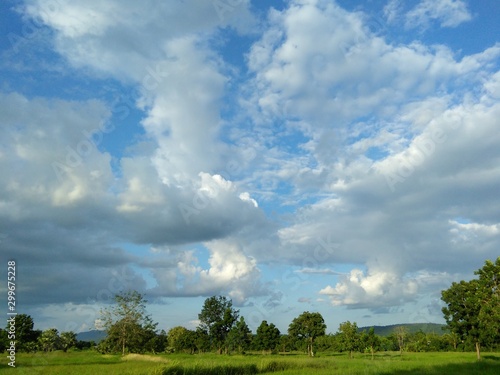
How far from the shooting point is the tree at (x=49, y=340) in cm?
8231

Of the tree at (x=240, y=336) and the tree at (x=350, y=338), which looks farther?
the tree at (x=240, y=336)

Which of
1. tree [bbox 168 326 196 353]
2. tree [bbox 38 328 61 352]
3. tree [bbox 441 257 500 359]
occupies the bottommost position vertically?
tree [bbox 168 326 196 353]

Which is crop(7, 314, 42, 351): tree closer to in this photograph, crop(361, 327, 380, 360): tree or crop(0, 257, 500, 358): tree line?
crop(0, 257, 500, 358): tree line

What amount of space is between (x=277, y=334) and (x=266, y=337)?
131 inches

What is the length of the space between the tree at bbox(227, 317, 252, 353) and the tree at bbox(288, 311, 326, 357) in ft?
33.1

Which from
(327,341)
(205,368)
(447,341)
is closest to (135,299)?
(205,368)

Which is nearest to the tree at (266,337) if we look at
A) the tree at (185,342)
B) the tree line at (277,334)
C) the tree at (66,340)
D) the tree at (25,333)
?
the tree line at (277,334)

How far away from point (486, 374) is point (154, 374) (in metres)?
25.0

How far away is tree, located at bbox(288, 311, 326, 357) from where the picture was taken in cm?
8838

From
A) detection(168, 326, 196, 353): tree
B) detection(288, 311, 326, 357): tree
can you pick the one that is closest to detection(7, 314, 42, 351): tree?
detection(168, 326, 196, 353): tree

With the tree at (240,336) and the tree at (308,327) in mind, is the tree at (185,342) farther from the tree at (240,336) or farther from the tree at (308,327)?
the tree at (308,327)

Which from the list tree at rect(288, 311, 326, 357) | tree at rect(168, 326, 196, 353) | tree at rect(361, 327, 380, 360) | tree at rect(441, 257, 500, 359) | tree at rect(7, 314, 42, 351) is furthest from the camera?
tree at rect(168, 326, 196, 353)

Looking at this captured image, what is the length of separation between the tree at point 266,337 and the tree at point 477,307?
45.8 meters

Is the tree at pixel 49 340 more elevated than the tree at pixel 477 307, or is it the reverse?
the tree at pixel 477 307
